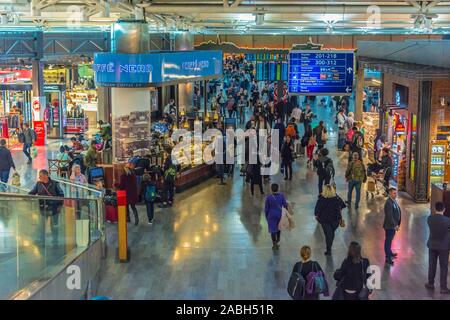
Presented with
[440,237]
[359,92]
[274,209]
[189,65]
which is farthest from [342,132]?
[440,237]

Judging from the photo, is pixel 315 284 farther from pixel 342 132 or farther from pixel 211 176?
pixel 342 132

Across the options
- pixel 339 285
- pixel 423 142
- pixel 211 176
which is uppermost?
pixel 423 142

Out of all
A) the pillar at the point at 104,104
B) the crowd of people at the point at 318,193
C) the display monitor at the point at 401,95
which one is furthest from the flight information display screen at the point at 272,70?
the display monitor at the point at 401,95

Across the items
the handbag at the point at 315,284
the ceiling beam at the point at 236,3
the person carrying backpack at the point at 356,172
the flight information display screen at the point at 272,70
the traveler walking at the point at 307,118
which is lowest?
the handbag at the point at 315,284

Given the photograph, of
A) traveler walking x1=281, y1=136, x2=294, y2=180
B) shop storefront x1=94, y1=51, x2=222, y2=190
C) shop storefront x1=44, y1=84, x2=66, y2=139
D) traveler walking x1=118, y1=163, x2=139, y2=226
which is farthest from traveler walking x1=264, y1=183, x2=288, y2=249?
shop storefront x1=44, y1=84, x2=66, y2=139

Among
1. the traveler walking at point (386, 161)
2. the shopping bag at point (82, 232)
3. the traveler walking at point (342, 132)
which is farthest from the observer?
the traveler walking at point (342, 132)

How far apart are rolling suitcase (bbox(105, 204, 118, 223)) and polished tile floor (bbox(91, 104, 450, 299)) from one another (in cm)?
34

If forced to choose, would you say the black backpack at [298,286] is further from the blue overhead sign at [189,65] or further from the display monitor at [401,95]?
the display monitor at [401,95]

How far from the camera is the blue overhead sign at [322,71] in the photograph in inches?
733

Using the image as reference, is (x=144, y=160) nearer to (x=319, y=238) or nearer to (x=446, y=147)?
(x=319, y=238)

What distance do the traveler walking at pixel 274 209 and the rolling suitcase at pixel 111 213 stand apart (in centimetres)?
339

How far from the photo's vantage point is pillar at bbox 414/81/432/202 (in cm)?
1680

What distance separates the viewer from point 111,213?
15016 mm

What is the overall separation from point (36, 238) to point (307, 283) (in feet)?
10.5
